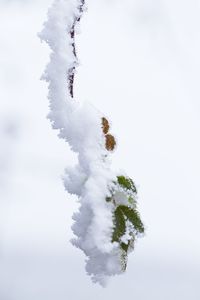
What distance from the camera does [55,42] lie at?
2121 millimetres

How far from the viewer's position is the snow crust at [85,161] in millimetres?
1817

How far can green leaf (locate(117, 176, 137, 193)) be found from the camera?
1948 mm

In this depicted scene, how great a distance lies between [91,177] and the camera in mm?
1886

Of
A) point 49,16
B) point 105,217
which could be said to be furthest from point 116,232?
point 49,16

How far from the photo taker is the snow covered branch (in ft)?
6.00

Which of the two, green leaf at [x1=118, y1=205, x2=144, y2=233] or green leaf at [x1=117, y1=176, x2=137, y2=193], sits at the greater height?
green leaf at [x1=117, y1=176, x2=137, y2=193]

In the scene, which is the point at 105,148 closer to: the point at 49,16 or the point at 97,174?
the point at 97,174

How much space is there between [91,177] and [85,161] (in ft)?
0.35

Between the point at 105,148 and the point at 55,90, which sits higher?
the point at 55,90

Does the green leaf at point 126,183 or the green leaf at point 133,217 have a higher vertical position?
the green leaf at point 126,183

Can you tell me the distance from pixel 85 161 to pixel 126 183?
0.75ft

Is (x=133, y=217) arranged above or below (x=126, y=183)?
below

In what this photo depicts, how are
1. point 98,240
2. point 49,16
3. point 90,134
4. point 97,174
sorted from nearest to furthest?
point 98,240 < point 97,174 < point 90,134 < point 49,16

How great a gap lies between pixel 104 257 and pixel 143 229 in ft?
0.75
